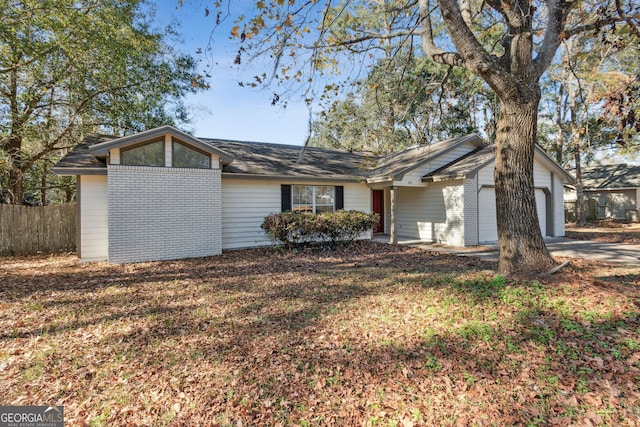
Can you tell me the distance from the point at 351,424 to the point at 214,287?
15.4 ft

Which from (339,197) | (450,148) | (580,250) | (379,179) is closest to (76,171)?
(339,197)

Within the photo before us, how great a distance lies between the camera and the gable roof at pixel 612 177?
23.9 meters

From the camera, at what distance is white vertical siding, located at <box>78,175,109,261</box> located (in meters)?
9.36

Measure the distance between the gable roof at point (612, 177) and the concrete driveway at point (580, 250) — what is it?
16.8 meters

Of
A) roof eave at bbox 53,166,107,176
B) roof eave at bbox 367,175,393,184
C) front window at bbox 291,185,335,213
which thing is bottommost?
front window at bbox 291,185,335,213

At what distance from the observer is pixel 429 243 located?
42.3ft

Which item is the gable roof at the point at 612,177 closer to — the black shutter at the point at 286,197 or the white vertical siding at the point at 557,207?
the white vertical siding at the point at 557,207

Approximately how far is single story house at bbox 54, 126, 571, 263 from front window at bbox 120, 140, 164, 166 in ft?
0.09

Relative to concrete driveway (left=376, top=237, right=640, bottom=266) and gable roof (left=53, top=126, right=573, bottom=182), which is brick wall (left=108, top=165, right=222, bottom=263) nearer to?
gable roof (left=53, top=126, right=573, bottom=182)

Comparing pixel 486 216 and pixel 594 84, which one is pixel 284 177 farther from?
pixel 594 84

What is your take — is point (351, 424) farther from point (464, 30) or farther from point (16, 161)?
point (16, 161)

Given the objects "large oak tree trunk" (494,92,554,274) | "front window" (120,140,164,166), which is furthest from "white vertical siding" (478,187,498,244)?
"front window" (120,140,164,166)

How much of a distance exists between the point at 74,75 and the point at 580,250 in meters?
19.9

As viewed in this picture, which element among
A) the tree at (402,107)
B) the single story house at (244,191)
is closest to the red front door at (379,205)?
the single story house at (244,191)
